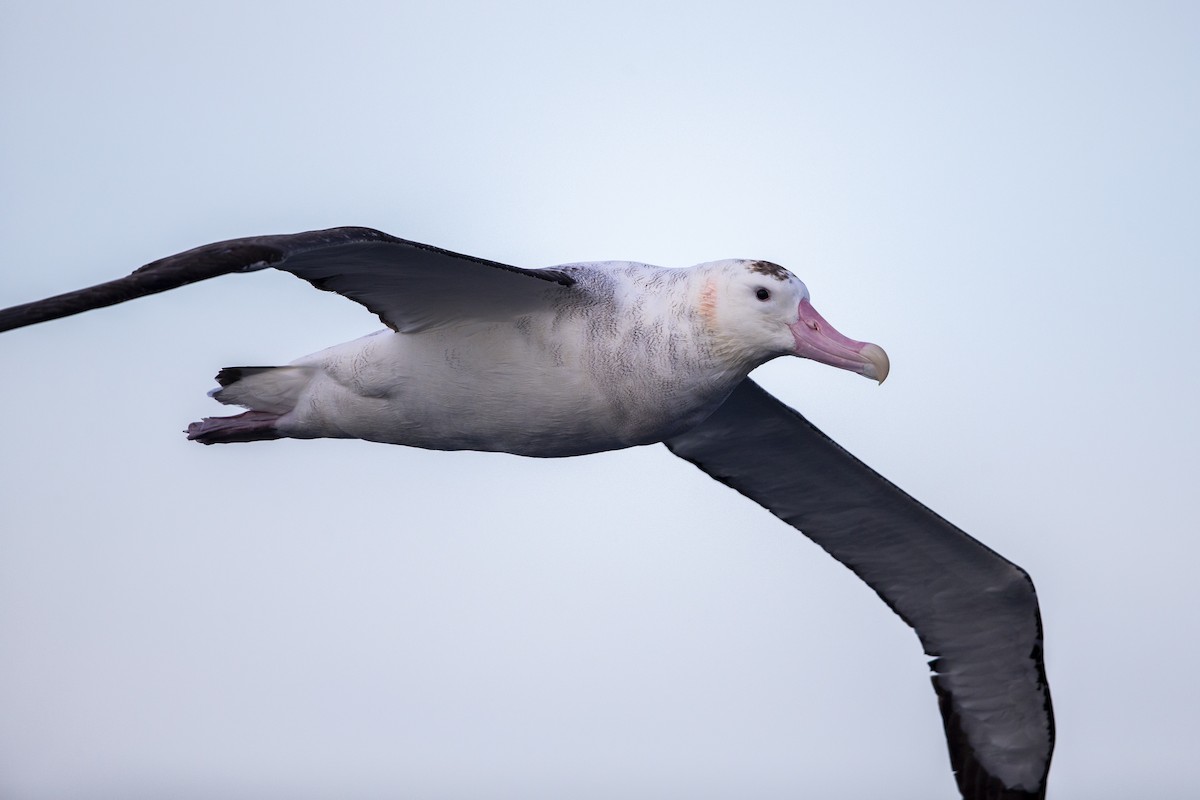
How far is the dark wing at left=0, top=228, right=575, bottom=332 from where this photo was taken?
615 cm

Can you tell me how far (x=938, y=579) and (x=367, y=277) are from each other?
4.51 metres

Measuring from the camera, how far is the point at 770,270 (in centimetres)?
701

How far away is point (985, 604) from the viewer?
970 centimetres

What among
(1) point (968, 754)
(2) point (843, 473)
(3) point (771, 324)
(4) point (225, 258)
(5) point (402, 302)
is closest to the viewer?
(4) point (225, 258)

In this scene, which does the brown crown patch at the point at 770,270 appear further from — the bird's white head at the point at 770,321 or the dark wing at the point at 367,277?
the dark wing at the point at 367,277

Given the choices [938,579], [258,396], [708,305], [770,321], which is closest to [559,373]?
[708,305]

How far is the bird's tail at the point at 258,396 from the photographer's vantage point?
793cm

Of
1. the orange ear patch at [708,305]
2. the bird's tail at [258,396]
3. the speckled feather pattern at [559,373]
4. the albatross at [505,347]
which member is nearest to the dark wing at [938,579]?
the albatross at [505,347]

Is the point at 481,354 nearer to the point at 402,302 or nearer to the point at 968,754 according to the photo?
the point at 402,302

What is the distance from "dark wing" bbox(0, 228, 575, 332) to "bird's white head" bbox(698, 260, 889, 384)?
75cm

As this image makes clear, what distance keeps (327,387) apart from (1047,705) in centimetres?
523

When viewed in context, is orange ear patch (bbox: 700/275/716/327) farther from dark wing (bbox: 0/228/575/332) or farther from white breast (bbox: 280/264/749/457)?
dark wing (bbox: 0/228/575/332)

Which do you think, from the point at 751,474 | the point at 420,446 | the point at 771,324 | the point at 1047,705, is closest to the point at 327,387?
the point at 420,446

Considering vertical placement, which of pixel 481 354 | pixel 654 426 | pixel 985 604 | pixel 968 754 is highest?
pixel 481 354
